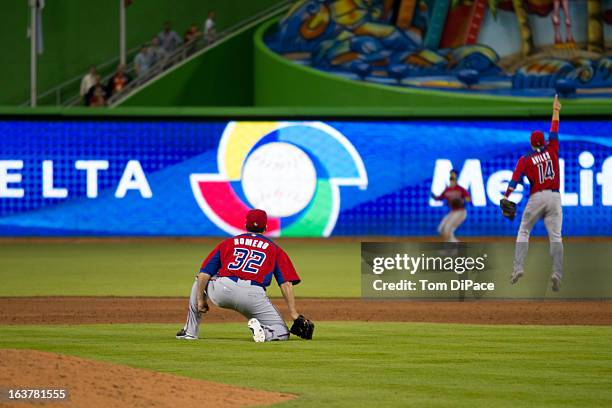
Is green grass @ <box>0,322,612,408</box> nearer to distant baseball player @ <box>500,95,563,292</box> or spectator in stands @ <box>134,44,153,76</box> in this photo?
distant baseball player @ <box>500,95,563,292</box>

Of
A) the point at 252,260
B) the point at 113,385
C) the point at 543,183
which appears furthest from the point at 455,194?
the point at 113,385

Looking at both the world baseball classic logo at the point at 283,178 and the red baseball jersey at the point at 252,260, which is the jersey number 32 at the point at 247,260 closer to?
the red baseball jersey at the point at 252,260

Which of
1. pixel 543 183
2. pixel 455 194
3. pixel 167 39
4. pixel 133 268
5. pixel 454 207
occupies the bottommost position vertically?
pixel 133 268

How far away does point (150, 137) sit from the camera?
93.1 feet

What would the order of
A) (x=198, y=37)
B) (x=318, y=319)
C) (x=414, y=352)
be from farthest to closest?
1. (x=198, y=37)
2. (x=318, y=319)
3. (x=414, y=352)

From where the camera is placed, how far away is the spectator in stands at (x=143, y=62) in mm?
34938

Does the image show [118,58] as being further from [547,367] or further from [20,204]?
[547,367]

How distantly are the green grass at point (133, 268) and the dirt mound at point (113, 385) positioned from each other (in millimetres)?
8562

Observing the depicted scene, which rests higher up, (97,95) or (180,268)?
(97,95)

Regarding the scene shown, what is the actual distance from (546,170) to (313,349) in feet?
22.4

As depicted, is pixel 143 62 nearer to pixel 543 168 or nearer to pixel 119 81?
pixel 119 81

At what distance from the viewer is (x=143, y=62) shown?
115 ft

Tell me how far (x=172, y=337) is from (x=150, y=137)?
50.8ft

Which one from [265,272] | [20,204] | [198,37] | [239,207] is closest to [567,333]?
[265,272]
